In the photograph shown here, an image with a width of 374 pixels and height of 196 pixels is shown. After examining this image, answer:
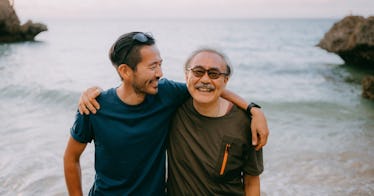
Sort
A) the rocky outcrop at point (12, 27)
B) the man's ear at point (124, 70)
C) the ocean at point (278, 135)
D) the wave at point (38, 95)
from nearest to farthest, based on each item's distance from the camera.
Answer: the man's ear at point (124, 70) → the ocean at point (278, 135) → the wave at point (38, 95) → the rocky outcrop at point (12, 27)

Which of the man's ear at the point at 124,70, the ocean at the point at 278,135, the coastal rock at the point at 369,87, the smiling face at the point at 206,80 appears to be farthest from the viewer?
the coastal rock at the point at 369,87

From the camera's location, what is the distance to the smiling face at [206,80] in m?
2.90

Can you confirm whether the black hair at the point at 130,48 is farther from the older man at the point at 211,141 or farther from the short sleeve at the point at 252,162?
the short sleeve at the point at 252,162

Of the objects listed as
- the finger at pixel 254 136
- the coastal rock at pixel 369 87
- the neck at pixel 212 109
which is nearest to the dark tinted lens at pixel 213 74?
the neck at pixel 212 109

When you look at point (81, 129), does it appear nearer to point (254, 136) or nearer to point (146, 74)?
point (146, 74)

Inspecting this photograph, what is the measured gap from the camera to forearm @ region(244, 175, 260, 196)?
3025 millimetres

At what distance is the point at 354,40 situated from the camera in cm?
1980

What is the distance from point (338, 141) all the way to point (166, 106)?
21.3ft

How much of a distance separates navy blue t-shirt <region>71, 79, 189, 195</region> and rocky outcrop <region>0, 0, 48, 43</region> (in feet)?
134

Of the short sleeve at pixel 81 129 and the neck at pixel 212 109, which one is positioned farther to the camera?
the neck at pixel 212 109

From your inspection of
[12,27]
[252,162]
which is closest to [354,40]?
[252,162]

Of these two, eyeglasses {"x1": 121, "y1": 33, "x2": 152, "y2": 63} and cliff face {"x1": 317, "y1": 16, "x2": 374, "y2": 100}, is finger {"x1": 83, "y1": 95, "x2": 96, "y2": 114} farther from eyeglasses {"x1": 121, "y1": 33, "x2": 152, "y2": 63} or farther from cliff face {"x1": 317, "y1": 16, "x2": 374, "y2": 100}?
cliff face {"x1": 317, "y1": 16, "x2": 374, "y2": 100}

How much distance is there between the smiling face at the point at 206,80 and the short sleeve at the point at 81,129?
34.8 inches

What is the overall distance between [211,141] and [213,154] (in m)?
0.11
